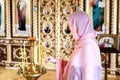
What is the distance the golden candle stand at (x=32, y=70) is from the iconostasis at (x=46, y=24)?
4.42 m

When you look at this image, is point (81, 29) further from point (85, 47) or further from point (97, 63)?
point (97, 63)

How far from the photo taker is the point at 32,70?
188cm

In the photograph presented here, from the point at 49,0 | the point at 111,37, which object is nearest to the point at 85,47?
the point at 111,37

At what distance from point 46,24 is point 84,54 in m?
4.25

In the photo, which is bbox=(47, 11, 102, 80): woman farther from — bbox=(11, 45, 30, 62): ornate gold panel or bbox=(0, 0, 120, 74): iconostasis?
bbox=(11, 45, 30, 62): ornate gold panel

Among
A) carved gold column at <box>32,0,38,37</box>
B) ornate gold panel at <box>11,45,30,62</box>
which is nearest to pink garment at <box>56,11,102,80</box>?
carved gold column at <box>32,0,38,37</box>

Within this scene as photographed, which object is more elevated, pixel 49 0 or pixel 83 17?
pixel 49 0

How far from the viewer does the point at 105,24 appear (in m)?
6.15

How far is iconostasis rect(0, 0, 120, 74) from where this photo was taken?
6.14m

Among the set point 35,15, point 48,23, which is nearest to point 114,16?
point 48,23

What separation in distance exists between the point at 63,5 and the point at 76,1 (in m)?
0.37

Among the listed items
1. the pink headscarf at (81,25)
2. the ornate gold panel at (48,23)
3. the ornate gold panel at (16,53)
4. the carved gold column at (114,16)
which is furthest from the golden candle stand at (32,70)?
the ornate gold panel at (16,53)

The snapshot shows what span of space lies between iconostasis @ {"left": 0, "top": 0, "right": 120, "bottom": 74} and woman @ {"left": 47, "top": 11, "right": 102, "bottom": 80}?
370cm

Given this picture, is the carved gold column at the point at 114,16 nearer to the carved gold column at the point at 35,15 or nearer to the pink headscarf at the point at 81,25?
the carved gold column at the point at 35,15
